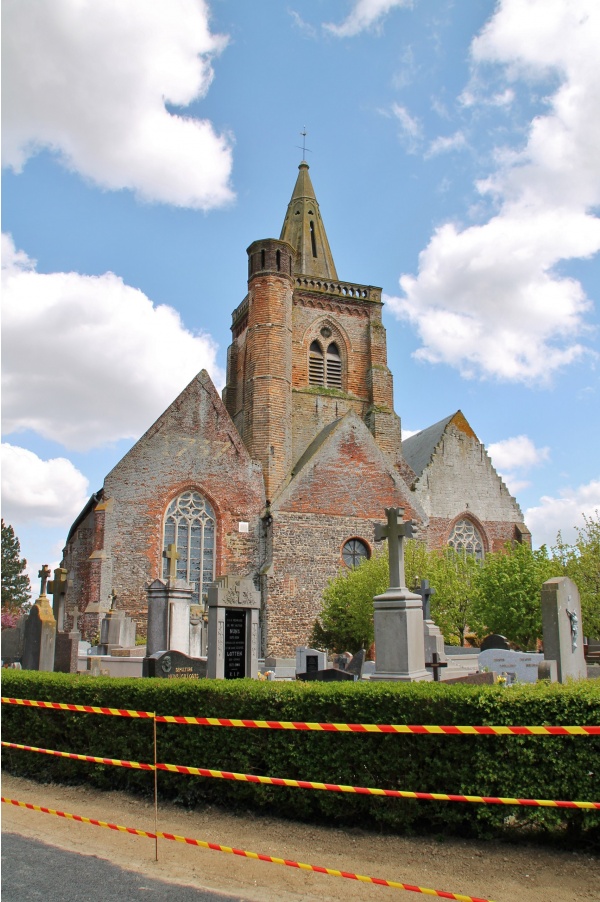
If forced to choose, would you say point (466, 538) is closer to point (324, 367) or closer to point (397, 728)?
point (324, 367)

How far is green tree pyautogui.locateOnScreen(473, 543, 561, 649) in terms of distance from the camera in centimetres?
1984

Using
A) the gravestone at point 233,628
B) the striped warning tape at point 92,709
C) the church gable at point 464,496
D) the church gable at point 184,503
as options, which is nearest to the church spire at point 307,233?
the church gable at point 464,496

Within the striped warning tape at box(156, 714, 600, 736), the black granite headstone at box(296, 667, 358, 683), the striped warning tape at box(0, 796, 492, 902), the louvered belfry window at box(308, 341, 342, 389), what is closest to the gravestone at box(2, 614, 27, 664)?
the black granite headstone at box(296, 667, 358, 683)

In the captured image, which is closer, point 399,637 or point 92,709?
point 92,709

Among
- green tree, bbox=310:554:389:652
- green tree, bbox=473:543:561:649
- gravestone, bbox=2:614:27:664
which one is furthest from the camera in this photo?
green tree, bbox=310:554:389:652

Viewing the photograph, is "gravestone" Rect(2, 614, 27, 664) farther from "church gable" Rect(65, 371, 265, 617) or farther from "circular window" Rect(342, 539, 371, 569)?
"circular window" Rect(342, 539, 371, 569)

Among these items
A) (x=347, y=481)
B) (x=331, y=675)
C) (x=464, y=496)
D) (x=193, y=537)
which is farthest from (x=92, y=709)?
(x=464, y=496)

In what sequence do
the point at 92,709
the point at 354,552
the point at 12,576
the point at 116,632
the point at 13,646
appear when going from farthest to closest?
the point at 12,576
the point at 354,552
the point at 13,646
the point at 116,632
the point at 92,709

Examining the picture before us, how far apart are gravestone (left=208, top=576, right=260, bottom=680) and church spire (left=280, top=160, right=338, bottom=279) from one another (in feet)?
83.8

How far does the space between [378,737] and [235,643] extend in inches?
241

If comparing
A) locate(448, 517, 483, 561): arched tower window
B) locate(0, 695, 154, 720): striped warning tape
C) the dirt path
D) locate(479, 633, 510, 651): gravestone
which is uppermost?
locate(448, 517, 483, 561): arched tower window

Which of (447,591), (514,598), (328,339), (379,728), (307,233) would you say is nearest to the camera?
(379,728)

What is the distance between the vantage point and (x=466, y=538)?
30750 millimetres

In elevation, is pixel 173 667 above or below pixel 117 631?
below
